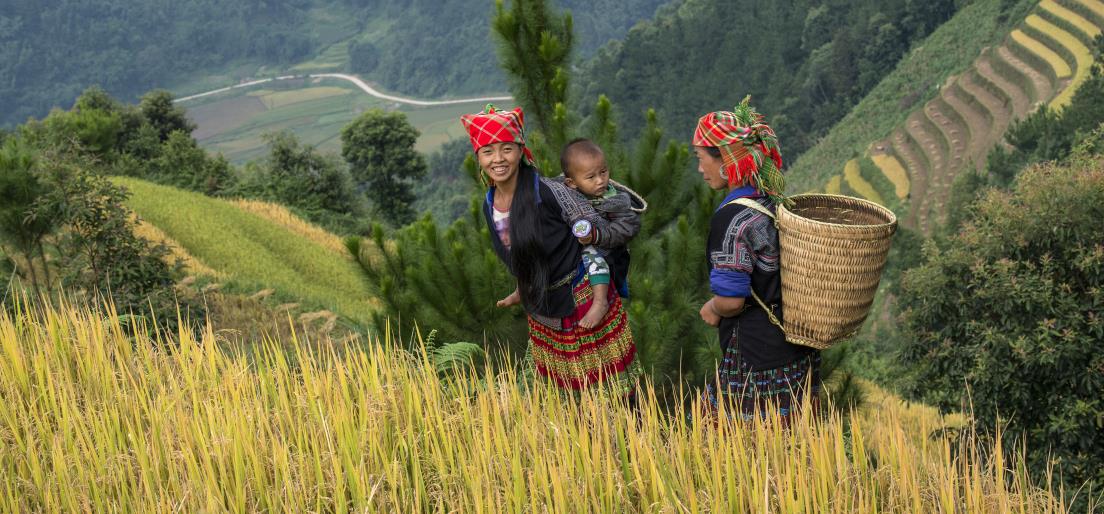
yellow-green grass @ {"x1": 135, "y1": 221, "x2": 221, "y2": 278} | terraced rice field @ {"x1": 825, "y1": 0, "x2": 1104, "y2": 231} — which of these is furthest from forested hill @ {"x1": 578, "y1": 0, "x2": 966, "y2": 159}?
yellow-green grass @ {"x1": 135, "y1": 221, "x2": 221, "y2": 278}

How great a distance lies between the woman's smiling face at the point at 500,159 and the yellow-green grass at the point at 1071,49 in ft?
106

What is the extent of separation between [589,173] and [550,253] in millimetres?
337

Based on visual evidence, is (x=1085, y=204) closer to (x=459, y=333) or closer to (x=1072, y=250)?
(x=1072, y=250)

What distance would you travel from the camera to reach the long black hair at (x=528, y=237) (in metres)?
3.18

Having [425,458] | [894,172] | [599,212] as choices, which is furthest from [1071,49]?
[425,458]

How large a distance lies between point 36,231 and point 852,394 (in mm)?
6925

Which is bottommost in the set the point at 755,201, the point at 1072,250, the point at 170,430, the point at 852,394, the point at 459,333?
the point at 852,394

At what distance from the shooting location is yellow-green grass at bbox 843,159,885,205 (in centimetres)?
3906

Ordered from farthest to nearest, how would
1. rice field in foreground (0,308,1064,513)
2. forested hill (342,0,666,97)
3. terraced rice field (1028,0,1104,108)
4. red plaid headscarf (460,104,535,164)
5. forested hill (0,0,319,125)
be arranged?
1. forested hill (342,0,666,97)
2. forested hill (0,0,319,125)
3. terraced rice field (1028,0,1104,108)
4. red plaid headscarf (460,104,535,164)
5. rice field in foreground (0,308,1064,513)

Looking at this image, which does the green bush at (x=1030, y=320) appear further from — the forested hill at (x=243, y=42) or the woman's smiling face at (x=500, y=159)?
the forested hill at (x=243, y=42)

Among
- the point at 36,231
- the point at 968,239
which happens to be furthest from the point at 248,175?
the point at 968,239

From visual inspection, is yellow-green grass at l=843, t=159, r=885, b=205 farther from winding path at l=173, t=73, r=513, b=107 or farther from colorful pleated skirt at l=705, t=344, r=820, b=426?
winding path at l=173, t=73, r=513, b=107

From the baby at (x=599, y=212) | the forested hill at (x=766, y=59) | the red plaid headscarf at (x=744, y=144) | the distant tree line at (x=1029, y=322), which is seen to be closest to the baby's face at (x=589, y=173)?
the baby at (x=599, y=212)

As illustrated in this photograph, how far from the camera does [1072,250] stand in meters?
6.84
